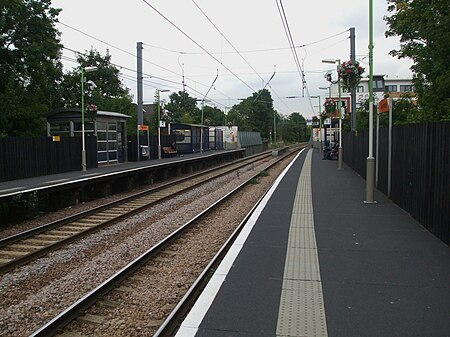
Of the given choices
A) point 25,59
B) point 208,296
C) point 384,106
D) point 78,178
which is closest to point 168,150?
point 25,59

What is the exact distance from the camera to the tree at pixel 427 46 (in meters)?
15.2

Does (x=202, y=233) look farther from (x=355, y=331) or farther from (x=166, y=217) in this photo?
(x=355, y=331)

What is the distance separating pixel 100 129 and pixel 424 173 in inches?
773

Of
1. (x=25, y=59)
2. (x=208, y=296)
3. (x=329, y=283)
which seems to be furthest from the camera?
(x=25, y=59)

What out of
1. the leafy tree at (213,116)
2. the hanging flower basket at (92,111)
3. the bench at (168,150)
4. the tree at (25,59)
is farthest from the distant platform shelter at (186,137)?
the leafy tree at (213,116)

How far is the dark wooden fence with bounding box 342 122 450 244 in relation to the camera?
23.4 feet

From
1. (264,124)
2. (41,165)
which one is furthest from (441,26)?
(264,124)

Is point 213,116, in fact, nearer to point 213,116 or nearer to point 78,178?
point 213,116

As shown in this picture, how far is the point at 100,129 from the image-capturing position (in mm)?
24891

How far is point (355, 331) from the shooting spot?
404cm

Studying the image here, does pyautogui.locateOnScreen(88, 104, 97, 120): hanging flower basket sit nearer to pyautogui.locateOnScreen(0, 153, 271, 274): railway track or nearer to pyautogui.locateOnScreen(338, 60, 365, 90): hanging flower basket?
pyautogui.locateOnScreen(0, 153, 271, 274): railway track

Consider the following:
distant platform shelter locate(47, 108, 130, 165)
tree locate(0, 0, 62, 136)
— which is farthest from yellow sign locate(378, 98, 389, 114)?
tree locate(0, 0, 62, 136)

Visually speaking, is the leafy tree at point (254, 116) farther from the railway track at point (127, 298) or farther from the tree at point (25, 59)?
the railway track at point (127, 298)

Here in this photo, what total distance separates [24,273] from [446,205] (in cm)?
653
